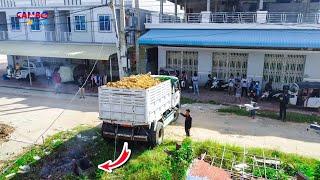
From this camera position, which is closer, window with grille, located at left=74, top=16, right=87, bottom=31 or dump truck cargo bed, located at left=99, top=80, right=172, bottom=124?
dump truck cargo bed, located at left=99, top=80, right=172, bottom=124

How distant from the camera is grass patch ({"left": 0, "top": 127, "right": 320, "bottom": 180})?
942 cm

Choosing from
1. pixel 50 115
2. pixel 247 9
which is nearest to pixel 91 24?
pixel 50 115

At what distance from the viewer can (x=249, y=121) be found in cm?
1455

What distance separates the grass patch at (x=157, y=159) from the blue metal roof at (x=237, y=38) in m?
7.92

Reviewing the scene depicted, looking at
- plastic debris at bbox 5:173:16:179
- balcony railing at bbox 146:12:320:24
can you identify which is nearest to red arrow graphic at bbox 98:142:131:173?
plastic debris at bbox 5:173:16:179

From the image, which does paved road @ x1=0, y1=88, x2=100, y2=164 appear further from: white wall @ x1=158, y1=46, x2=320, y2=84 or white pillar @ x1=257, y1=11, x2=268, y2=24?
white pillar @ x1=257, y1=11, x2=268, y2=24

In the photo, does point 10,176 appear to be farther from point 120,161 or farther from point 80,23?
point 80,23

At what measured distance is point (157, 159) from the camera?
10391mm

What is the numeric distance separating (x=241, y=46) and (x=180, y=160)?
34.7 ft

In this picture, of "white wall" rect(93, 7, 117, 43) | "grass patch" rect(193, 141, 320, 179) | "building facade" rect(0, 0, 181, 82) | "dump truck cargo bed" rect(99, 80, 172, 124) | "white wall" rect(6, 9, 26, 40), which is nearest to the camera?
"grass patch" rect(193, 141, 320, 179)

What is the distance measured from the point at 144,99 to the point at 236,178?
3781 millimetres

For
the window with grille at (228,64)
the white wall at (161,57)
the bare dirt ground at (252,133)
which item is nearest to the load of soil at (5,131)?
the bare dirt ground at (252,133)

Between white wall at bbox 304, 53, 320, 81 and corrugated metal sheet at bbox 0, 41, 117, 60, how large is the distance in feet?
40.2

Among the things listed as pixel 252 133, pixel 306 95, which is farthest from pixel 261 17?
pixel 252 133
